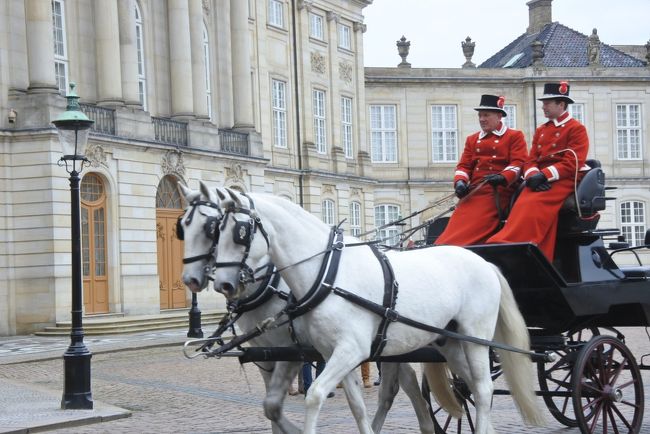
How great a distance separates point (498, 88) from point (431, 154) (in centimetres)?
432

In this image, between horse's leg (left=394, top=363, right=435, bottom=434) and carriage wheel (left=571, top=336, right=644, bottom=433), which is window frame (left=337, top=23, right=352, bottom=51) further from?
horse's leg (left=394, top=363, right=435, bottom=434)

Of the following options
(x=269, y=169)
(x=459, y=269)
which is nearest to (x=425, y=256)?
(x=459, y=269)

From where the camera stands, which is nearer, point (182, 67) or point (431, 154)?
point (182, 67)

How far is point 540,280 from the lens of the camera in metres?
9.55

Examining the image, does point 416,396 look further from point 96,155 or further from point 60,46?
point 60,46

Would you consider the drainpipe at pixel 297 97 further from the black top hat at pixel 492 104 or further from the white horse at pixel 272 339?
the white horse at pixel 272 339

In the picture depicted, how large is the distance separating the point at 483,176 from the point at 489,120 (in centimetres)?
52

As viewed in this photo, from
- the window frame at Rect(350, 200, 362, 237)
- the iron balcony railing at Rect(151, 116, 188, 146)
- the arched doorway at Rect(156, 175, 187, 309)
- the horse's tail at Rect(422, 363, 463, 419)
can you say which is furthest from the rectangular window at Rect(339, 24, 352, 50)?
the horse's tail at Rect(422, 363, 463, 419)

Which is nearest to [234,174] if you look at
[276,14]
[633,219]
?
[276,14]

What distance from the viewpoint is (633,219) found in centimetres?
5291

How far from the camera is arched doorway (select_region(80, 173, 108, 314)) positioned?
2902 cm

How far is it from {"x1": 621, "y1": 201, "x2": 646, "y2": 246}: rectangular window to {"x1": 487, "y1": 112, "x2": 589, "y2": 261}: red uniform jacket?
44254 millimetres

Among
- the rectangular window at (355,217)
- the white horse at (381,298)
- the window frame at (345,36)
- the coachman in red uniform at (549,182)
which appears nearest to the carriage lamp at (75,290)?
the white horse at (381,298)

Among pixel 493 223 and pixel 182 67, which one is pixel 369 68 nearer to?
pixel 182 67
